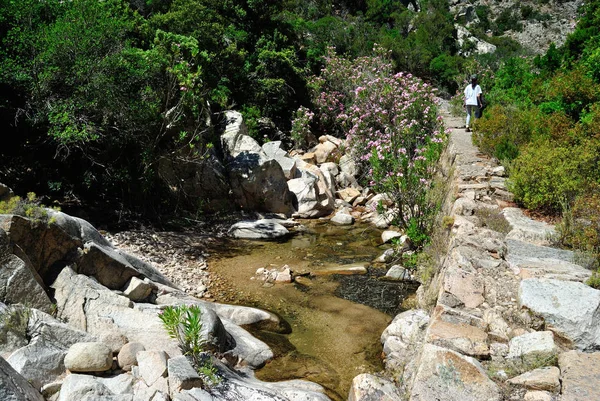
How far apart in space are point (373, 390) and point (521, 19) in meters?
44.0

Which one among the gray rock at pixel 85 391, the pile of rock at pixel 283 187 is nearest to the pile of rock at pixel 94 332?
the gray rock at pixel 85 391

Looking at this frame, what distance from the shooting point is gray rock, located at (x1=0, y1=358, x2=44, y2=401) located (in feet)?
10.8

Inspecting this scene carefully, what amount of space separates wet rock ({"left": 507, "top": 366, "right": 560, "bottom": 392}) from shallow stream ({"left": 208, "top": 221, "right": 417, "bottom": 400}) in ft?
6.67

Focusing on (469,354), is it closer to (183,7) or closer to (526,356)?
(526,356)

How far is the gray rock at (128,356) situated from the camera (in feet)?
15.2

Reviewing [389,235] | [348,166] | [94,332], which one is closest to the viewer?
[94,332]

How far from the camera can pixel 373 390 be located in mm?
4195

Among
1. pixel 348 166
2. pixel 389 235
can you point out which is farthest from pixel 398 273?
pixel 348 166

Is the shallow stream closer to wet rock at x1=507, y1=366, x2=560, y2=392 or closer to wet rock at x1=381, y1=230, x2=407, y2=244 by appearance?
wet rock at x1=381, y1=230, x2=407, y2=244

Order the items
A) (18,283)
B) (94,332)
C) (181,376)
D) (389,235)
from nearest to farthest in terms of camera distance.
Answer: (181,376)
(18,283)
(94,332)
(389,235)

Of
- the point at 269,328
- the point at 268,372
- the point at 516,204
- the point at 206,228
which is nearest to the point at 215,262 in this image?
the point at 206,228

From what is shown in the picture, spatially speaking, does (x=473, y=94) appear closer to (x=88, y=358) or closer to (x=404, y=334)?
(x=404, y=334)

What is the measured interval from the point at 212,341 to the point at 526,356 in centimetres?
304

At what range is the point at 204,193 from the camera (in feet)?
38.6
